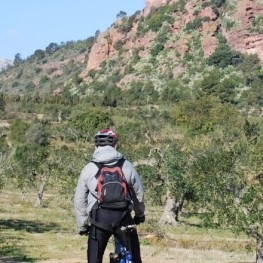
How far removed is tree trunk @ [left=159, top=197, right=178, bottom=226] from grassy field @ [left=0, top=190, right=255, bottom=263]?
50cm

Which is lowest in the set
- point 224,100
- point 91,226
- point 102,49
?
point 91,226

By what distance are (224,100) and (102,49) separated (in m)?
54.5

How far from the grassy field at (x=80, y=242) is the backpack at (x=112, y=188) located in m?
10.4

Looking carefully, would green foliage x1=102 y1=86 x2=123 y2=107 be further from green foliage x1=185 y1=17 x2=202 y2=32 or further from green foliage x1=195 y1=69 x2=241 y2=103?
green foliage x1=185 y1=17 x2=202 y2=32

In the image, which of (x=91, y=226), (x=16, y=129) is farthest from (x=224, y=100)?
(x=91, y=226)

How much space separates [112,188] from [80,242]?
1901 centimetres

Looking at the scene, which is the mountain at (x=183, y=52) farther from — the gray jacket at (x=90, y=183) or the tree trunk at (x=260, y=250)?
the gray jacket at (x=90, y=183)

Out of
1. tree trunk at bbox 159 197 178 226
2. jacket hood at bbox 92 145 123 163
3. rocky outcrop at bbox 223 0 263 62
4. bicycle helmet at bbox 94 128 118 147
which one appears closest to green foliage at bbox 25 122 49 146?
tree trunk at bbox 159 197 178 226

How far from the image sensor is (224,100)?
106 metres

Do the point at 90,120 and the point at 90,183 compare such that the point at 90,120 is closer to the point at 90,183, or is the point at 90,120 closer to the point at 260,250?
the point at 260,250

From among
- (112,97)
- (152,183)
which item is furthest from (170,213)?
(112,97)

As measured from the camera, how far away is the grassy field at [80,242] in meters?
20.9

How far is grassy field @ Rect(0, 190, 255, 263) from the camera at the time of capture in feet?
68.5

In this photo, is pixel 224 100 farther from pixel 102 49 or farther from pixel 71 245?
pixel 71 245
